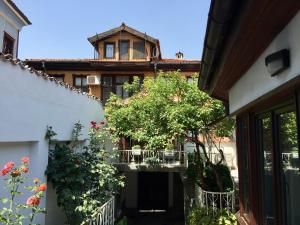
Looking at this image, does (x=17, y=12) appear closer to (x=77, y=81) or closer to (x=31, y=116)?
(x=77, y=81)

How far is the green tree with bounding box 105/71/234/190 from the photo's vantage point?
10172 millimetres

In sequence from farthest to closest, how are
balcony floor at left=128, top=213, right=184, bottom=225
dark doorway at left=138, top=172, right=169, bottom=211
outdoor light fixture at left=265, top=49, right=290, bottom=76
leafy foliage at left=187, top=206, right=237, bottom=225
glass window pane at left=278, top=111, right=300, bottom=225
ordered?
dark doorway at left=138, top=172, right=169, bottom=211, balcony floor at left=128, top=213, right=184, bottom=225, leafy foliage at left=187, top=206, right=237, bottom=225, glass window pane at left=278, top=111, right=300, bottom=225, outdoor light fixture at left=265, top=49, right=290, bottom=76

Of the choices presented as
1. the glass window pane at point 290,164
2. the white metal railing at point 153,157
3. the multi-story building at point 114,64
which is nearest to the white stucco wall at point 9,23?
the multi-story building at point 114,64

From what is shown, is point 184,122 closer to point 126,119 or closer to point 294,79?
point 126,119

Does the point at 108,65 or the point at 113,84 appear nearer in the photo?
the point at 108,65

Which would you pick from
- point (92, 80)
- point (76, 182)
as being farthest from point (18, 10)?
point (76, 182)

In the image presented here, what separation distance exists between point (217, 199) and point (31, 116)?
7.31 meters

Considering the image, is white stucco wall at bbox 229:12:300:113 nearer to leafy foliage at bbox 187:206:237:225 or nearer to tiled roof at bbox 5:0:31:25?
leafy foliage at bbox 187:206:237:225

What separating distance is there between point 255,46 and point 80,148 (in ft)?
18.8

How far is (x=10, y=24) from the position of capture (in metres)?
12.5

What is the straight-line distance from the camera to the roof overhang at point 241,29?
6.68 ft

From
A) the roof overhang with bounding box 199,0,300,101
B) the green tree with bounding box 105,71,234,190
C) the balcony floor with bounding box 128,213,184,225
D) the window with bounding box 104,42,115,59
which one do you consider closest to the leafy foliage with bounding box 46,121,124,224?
the roof overhang with bounding box 199,0,300,101

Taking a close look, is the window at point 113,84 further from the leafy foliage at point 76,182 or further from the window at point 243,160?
the window at point 243,160

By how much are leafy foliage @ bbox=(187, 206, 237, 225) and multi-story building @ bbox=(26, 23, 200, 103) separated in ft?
36.6
